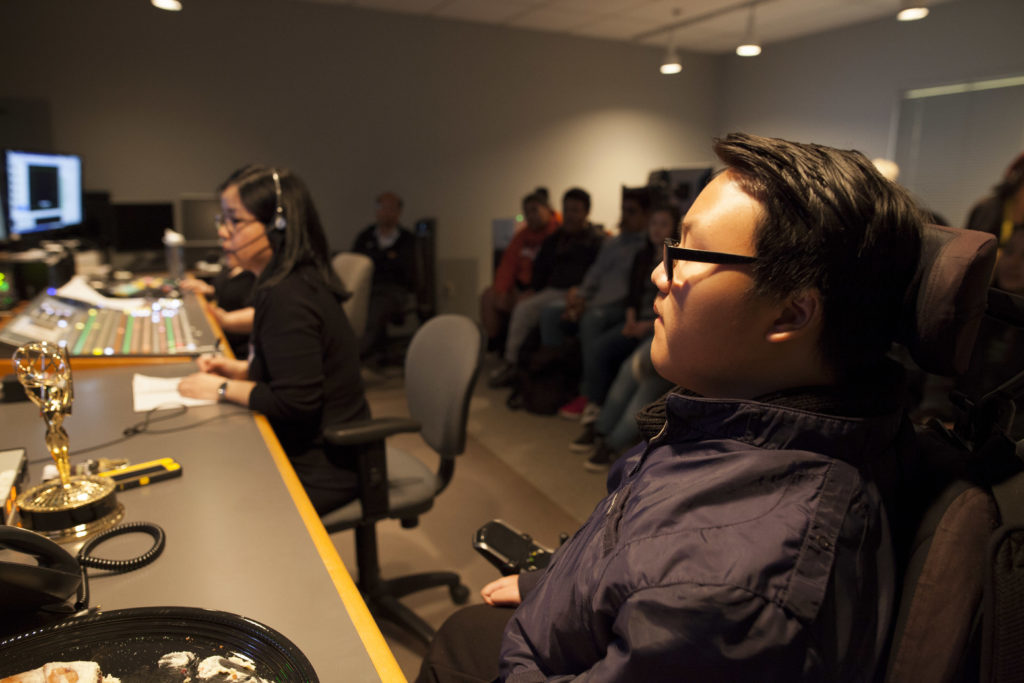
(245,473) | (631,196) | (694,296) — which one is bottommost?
(245,473)

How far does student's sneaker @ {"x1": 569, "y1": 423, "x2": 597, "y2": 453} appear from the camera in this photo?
324cm

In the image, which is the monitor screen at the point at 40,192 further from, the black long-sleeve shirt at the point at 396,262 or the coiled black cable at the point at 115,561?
the coiled black cable at the point at 115,561

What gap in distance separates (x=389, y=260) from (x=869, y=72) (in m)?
4.60

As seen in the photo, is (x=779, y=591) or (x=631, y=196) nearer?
(x=779, y=591)

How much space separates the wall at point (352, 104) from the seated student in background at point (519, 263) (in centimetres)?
100

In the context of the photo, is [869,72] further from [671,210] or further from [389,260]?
[389,260]

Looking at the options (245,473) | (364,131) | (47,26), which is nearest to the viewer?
(245,473)

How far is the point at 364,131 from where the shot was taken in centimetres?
517

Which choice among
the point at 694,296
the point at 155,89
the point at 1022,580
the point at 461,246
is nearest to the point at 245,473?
the point at 694,296

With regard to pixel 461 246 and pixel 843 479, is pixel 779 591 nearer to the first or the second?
pixel 843 479

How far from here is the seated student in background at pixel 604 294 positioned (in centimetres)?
362

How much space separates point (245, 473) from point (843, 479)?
39.0 inches

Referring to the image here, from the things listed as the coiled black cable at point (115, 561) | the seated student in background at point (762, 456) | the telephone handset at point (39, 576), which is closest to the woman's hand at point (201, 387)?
the coiled black cable at point (115, 561)

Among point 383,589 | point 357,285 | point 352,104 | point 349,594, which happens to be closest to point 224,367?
point 383,589
